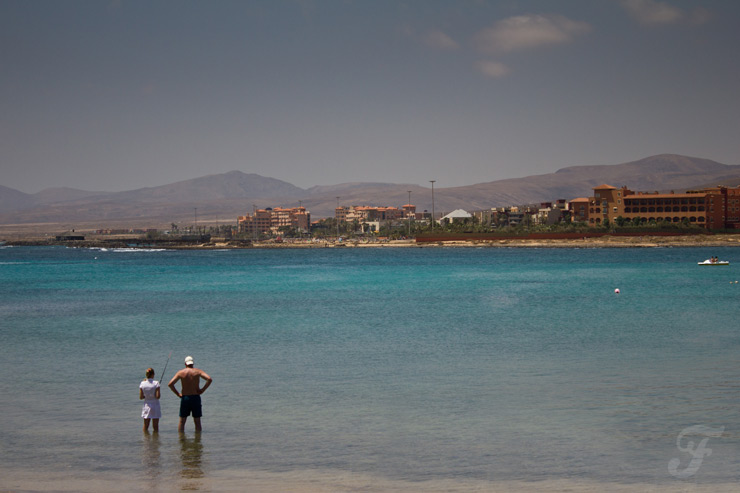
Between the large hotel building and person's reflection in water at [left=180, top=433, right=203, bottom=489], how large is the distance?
504 ft

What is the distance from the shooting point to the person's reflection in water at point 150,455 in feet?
40.8

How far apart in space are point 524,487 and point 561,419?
14.2ft

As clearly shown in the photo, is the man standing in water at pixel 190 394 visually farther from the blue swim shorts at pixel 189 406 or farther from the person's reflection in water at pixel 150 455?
the person's reflection in water at pixel 150 455

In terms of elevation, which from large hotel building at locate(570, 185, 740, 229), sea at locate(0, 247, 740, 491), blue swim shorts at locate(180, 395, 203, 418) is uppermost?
large hotel building at locate(570, 185, 740, 229)

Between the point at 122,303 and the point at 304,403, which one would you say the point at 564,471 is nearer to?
the point at 304,403

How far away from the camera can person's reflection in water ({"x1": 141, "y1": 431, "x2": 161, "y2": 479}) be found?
40.8 feet

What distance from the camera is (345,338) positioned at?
93.9 ft

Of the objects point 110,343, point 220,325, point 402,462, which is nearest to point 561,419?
point 402,462

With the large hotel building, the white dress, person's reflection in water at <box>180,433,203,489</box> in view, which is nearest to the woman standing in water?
the white dress

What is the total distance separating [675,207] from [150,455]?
159m

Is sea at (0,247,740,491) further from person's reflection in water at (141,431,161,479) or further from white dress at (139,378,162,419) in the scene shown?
white dress at (139,378,162,419)

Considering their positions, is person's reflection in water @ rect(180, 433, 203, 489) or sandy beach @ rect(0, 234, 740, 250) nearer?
person's reflection in water @ rect(180, 433, 203, 489)

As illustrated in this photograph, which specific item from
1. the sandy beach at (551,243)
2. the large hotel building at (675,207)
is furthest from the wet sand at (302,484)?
the large hotel building at (675,207)

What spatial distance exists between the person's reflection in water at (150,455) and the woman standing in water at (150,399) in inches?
10.3
